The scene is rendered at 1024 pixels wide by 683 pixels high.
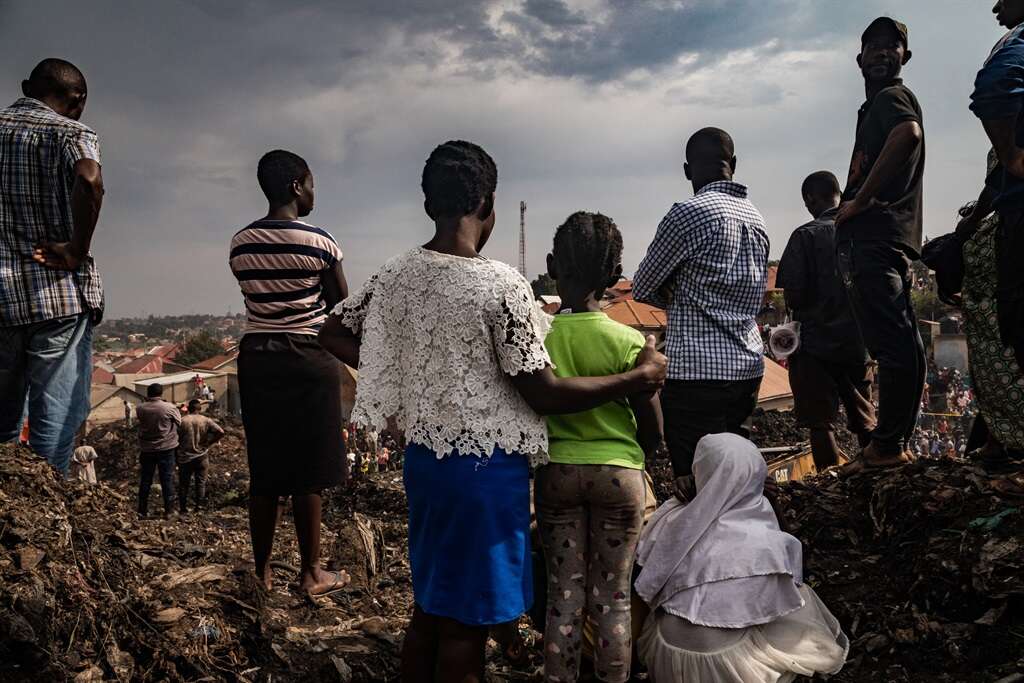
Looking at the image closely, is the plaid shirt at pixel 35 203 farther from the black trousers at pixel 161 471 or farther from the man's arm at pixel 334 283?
the black trousers at pixel 161 471

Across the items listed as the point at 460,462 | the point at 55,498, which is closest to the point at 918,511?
the point at 460,462

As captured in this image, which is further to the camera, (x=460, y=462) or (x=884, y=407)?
(x=884, y=407)

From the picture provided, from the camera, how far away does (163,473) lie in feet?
29.1

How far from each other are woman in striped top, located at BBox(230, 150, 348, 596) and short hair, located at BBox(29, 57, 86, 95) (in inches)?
36.2

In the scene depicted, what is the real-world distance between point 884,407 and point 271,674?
320 centimetres

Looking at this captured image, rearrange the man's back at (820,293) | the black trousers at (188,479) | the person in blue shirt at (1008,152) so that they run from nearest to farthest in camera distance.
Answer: the person in blue shirt at (1008,152), the man's back at (820,293), the black trousers at (188,479)

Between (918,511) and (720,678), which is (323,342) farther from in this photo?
(918,511)

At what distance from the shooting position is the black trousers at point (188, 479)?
363 inches

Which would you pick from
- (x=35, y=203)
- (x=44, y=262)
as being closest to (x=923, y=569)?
(x=44, y=262)

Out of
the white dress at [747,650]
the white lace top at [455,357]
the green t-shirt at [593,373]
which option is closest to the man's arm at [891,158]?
the green t-shirt at [593,373]

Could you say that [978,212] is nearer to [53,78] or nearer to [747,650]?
[747,650]

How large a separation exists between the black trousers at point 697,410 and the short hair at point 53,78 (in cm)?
305

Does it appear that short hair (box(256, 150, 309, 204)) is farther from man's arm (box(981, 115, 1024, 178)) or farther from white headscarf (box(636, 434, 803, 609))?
man's arm (box(981, 115, 1024, 178))

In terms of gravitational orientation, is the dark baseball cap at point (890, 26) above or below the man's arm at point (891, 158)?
above
